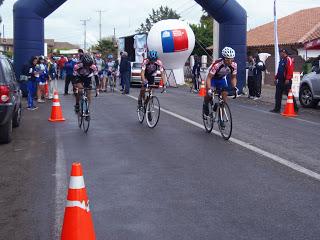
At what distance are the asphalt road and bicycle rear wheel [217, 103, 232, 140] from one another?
0.83 ft

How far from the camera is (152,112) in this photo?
12445 mm

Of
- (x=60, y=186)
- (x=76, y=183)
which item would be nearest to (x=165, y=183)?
(x=60, y=186)

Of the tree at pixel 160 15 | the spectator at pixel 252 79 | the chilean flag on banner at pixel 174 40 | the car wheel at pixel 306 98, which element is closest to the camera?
the car wheel at pixel 306 98

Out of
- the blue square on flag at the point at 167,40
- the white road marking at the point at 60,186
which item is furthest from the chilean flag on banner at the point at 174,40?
the white road marking at the point at 60,186

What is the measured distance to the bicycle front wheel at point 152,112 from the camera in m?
12.3

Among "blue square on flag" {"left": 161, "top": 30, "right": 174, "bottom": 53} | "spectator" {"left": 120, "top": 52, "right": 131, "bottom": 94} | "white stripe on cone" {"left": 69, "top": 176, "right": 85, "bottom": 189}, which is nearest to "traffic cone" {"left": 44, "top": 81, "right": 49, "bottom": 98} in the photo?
"spectator" {"left": 120, "top": 52, "right": 131, "bottom": 94}

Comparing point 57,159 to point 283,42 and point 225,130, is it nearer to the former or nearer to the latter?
point 225,130

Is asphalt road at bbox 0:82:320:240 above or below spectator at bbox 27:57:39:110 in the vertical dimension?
below

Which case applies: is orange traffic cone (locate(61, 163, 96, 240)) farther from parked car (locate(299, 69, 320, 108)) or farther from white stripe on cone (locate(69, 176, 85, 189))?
parked car (locate(299, 69, 320, 108))

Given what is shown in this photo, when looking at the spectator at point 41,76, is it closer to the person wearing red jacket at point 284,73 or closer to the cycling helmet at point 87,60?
the cycling helmet at point 87,60

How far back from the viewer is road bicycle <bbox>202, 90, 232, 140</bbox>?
10.5 m

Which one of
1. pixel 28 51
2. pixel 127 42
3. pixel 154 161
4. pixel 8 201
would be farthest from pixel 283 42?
pixel 8 201

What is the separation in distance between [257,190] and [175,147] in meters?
3.26

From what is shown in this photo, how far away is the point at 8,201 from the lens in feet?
20.4
